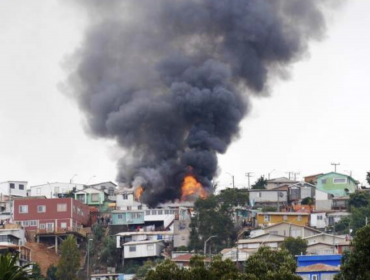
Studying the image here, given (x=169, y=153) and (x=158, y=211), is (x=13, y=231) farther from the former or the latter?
(x=169, y=153)

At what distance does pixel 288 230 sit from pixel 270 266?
47309mm

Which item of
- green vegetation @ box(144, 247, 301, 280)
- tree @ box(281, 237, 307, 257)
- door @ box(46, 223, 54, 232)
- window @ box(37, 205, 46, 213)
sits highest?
window @ box(37, 205, 46, 213)

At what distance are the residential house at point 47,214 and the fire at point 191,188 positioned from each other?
1612 cm

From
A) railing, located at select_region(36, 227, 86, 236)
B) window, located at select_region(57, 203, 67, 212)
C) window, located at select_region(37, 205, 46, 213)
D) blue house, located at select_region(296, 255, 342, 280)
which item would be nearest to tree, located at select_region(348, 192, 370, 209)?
railing, located at select_region(36, 227, 86, 236)

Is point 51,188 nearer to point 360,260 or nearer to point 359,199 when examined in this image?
point 359,199

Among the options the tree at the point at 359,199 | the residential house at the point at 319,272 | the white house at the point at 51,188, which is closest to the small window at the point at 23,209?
the white house at the point at 51,188

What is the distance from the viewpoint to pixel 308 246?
107 m

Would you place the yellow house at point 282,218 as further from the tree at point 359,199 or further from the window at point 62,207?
the window at point 62,207

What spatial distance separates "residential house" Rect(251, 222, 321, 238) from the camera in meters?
118

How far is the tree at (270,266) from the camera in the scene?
6538 cm

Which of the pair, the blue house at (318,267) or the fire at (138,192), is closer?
the blue house at (318,267)

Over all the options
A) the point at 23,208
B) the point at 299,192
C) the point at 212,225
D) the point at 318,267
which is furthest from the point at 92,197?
the point at 318,267

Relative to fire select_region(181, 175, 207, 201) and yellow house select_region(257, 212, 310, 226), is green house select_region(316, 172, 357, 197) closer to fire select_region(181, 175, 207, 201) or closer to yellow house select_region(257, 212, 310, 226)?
fire select_region(181, 175, 207, 201)

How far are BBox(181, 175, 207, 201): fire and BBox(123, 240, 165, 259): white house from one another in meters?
19.6
